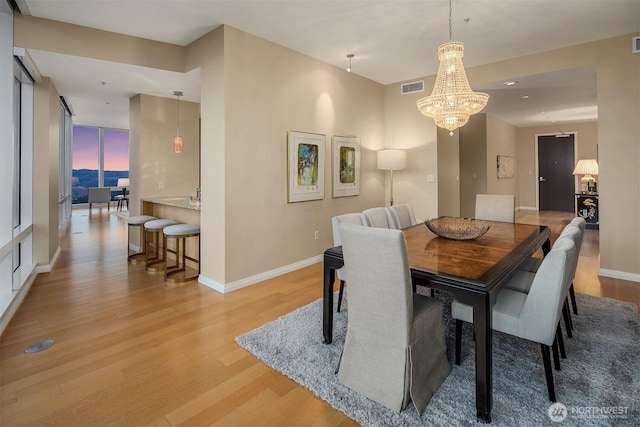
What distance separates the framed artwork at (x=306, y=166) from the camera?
422cm

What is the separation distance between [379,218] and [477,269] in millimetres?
1381

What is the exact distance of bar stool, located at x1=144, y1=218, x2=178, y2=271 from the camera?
431 centimetres

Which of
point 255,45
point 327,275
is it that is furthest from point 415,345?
point 255,45

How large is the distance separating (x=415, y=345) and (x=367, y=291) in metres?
0.36

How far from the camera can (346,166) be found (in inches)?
198

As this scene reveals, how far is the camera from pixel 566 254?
1682mm

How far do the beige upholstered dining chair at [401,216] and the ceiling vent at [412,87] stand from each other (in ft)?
8.39

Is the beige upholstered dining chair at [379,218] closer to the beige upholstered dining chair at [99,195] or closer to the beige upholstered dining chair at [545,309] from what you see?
the beige upholstered dining chair at [545,309]

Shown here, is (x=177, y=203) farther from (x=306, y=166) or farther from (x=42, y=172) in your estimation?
(x=306, y=166)

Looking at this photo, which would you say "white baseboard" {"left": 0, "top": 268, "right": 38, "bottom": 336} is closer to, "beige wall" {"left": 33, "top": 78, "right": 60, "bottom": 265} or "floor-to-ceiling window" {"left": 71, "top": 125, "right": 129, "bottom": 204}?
"beige wall" {"left": 33, "top": 78, "right": 60, "bottom": 265}

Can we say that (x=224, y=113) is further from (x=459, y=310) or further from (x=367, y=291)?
(x=459, y=310)

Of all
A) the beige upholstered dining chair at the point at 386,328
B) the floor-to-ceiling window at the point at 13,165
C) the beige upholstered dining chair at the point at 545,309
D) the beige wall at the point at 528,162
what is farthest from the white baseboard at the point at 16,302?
the beige wall at the point at 528,162

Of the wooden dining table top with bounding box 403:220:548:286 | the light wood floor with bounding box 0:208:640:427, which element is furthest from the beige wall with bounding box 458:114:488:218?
the wooden dining table top with bounding box 403:220:548:286

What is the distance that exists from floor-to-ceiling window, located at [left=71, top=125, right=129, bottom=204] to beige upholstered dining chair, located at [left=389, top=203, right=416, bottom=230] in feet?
35.1
